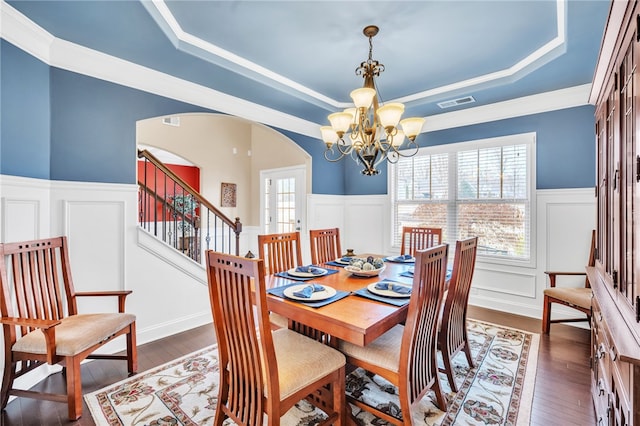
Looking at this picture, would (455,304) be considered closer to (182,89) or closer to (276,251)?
(276,251)

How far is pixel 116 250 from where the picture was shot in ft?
9.16

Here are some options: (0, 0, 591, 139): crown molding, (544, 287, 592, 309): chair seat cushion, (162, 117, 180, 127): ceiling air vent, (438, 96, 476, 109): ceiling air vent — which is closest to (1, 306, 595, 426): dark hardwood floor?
(544, 287, 592, 309): chair seat cushion

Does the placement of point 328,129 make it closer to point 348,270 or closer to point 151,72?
point 348,270

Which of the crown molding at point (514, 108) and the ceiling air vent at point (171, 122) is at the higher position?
the ceiling air vent at point (171, 122)

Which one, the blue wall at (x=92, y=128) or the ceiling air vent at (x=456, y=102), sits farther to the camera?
the ceiling air vent at (x=456, y=102)

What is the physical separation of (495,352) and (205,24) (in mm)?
3655

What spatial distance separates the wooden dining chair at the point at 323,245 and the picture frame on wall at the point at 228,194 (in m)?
3.88

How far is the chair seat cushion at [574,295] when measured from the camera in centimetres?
279

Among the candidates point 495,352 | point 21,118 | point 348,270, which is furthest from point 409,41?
point 21,118

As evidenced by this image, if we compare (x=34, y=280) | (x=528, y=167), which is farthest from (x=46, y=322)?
(x=528, y=167)

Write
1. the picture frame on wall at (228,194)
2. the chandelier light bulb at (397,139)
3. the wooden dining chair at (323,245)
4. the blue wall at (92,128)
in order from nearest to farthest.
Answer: the blue wall at (92,128) < the chandelier light bulb at (397,139) < the wooden dining chair at (323,245) < the picture frame on wall at (228,194)

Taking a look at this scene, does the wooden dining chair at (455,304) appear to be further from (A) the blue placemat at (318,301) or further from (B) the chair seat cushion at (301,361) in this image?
(B) the chair seat cushion at (301,361)

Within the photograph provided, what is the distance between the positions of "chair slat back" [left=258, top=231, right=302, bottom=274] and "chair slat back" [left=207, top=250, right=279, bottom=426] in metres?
1.10

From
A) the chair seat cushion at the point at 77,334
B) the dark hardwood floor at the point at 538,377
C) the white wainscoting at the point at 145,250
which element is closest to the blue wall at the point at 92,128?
the white wainscoting at the point at 145,250
